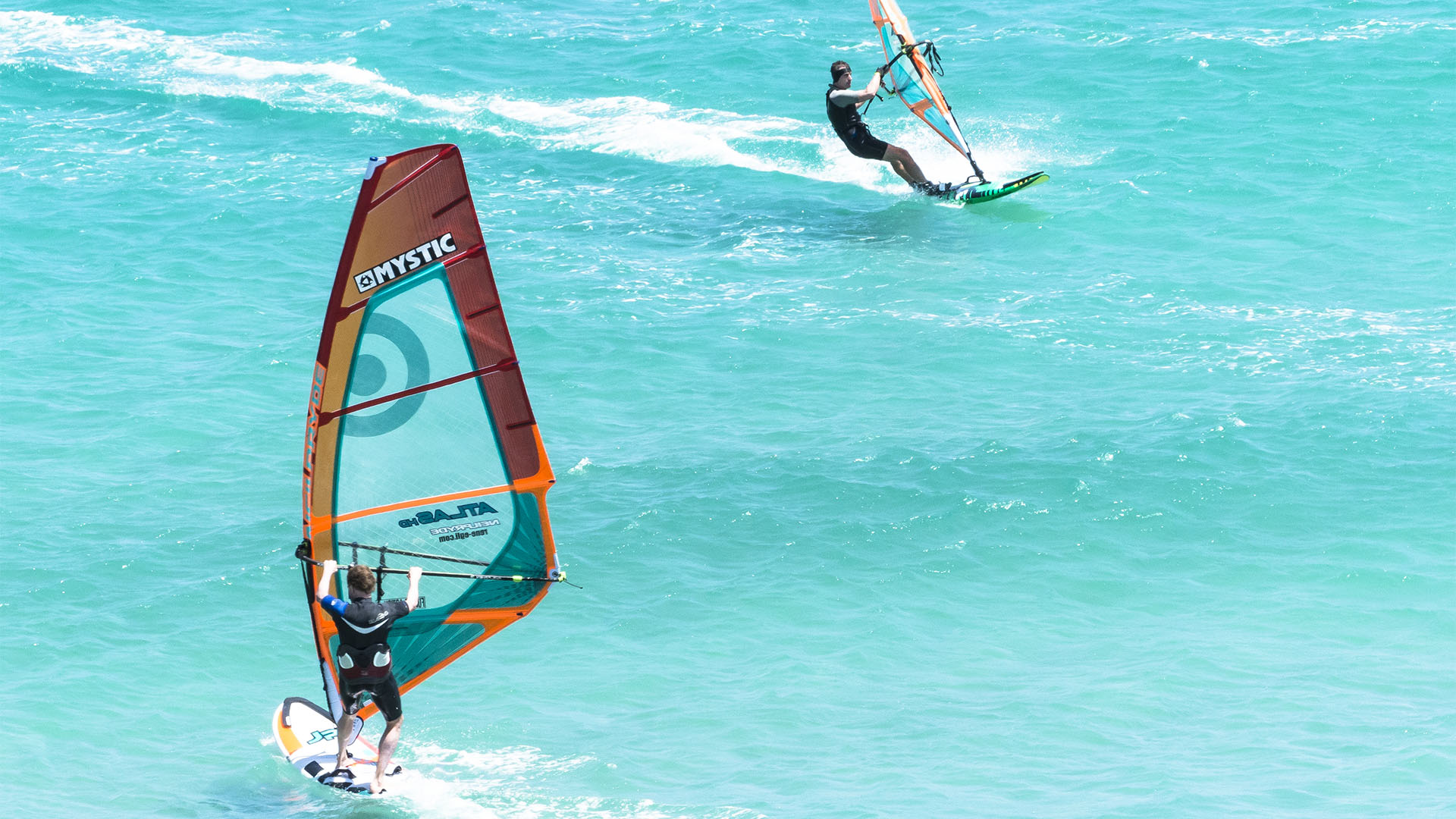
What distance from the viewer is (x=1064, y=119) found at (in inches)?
950

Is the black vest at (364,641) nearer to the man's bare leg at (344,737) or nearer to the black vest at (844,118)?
the man's bare leg at (344,737)

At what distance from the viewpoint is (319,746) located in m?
10.1

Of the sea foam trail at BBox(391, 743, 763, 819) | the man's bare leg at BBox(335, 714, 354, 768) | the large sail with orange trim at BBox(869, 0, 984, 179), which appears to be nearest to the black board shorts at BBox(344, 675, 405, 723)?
the man's bare leg at BBox(335, 714, 354, 768)

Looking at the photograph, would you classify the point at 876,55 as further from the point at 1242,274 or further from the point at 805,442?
the point at 805,442

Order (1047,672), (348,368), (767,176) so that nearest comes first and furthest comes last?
(348,368) < (1047,672) < (767,176)

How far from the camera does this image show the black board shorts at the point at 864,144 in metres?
20.6

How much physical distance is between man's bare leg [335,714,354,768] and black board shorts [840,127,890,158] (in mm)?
12960

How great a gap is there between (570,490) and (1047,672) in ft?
16.0

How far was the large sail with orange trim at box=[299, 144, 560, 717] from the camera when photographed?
333 inches

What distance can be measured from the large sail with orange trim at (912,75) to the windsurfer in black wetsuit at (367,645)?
1317cm

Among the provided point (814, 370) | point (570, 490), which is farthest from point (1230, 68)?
point (570, 490)

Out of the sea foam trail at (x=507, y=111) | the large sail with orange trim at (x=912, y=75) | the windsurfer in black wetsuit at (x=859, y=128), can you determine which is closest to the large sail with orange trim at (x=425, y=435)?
the windsurfer in black wetsuit at (x=859, y=128)

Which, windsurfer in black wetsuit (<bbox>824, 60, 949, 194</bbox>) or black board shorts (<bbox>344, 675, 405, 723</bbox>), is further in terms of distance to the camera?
windsurfer in black wetsuit (<bbox>824, 60, 949, 194</bbox>)

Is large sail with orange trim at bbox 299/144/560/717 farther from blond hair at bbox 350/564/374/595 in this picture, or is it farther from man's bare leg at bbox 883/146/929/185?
man's bare leg at bbox 883/146/929/185
